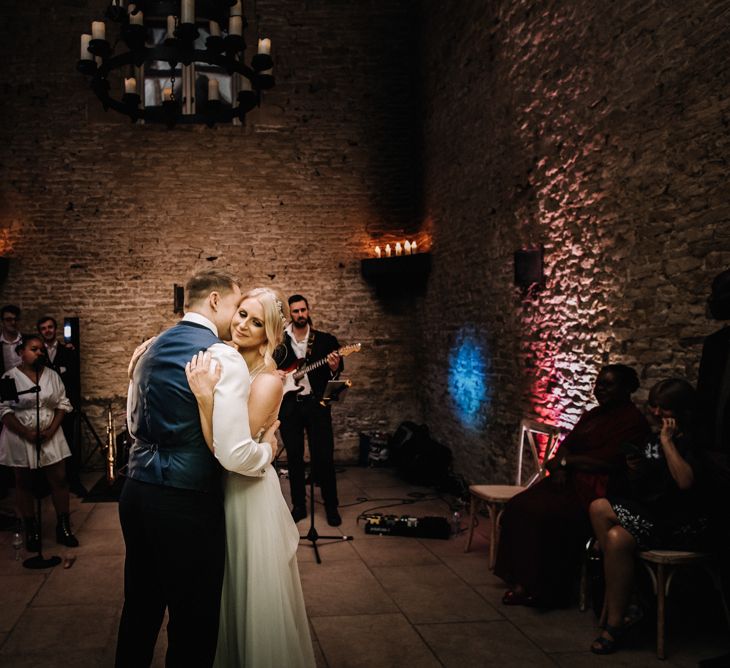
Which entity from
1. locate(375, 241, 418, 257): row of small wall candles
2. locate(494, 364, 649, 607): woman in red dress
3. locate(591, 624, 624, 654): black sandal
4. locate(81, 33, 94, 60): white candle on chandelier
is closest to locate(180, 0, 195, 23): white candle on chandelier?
locate(81, 33, 94, 60): white candle on chandelier

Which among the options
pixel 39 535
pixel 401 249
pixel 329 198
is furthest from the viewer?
pixel 329 198

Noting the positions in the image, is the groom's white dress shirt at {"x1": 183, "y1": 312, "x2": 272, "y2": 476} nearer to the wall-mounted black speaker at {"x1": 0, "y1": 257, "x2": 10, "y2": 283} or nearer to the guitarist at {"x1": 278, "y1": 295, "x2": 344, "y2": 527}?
the guitarist at {"x1": 278, "y1": 295, "x2": 344, "y2": 527}

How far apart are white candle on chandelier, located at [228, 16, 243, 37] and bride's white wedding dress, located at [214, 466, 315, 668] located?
2870mm

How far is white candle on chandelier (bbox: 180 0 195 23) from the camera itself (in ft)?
11.8

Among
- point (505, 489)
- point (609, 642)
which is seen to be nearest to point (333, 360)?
point (505, 489)

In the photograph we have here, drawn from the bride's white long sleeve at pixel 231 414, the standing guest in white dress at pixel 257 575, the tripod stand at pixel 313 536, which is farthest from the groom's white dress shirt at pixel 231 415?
the tripod stand at pixel 313 536

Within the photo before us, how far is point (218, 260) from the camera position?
7.90 metres

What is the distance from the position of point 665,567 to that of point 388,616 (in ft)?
4.62

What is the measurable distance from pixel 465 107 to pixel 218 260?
137 inches

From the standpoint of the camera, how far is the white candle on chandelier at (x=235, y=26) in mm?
3881

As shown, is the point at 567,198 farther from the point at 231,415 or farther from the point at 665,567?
the point at 231,415

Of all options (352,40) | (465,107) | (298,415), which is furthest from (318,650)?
(352,40)

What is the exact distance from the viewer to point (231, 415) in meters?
1.94

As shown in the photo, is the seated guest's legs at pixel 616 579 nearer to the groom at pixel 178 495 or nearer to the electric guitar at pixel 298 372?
the groom at pixel 178 495
